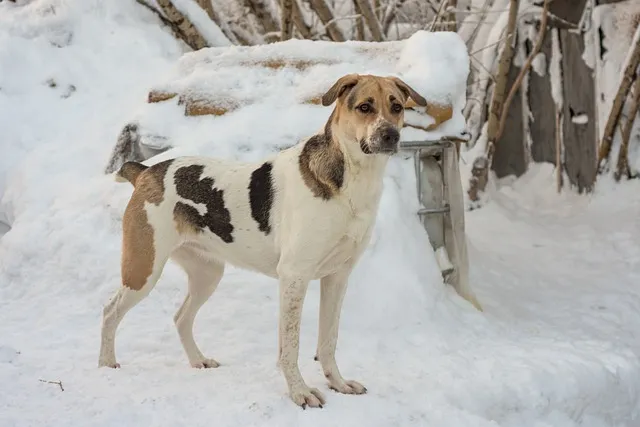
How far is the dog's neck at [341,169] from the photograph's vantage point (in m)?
3.44

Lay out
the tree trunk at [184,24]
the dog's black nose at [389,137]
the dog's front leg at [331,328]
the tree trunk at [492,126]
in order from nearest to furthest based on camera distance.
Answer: the dog's black nose at [389,137] → the dog's front leg at [331,328] → the tree trunk at [184,24] → the tree trunk at [492,126]

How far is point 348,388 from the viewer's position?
3627 millimetres

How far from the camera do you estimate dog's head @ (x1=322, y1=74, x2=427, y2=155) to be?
323 cm

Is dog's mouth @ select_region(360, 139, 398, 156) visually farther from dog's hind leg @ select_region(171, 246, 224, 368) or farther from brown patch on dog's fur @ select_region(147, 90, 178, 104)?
brown patch on dog's fur @ select_region(147, 90, 178, 104)

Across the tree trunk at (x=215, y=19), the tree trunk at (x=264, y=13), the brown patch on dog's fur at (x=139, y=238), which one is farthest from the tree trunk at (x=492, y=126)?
the brown patch on dog's fur at (x=139, y=238)

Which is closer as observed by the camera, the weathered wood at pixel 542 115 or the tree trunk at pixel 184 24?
the tree trunk at pixel 184 24

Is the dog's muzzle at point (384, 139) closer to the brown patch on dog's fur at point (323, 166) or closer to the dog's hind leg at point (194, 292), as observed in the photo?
the brown patch on dog's fur at point (323, 166)

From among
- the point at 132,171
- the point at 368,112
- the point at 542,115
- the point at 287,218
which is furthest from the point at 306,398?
the point at 542,115

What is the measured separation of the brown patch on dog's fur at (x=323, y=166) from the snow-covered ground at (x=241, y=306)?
3.23 feet

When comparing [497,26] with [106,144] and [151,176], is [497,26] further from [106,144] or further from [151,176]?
[151,176]

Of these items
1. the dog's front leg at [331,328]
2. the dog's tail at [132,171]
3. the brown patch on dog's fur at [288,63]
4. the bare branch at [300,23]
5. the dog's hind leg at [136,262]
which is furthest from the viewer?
the bare branch at [300,23]

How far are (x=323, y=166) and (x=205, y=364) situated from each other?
1.35 metres

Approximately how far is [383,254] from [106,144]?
302 cm

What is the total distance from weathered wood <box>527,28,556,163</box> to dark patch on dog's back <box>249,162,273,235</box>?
287 inches
